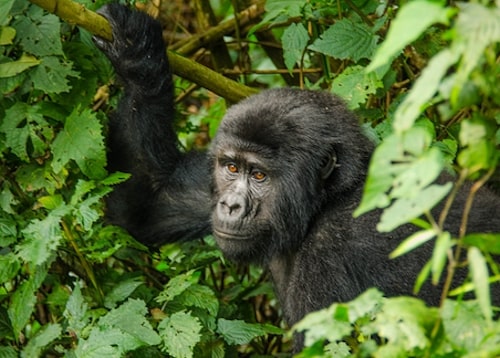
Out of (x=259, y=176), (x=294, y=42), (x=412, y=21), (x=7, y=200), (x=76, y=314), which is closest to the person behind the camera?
(x=412, y=21)

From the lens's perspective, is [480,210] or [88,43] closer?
[480,210]

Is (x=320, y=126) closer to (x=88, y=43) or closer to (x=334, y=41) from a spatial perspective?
(x=334, y=41)

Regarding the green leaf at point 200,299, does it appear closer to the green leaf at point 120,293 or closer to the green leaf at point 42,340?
the green leaf at point 120,293

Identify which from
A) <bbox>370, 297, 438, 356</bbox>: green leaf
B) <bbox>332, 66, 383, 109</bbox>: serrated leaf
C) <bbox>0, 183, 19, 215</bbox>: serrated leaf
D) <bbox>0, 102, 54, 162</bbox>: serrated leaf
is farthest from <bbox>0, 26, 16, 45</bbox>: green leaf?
<bbox>370, 297, 438, 356</bbox>: green leaf

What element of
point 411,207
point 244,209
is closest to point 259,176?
point 244,209

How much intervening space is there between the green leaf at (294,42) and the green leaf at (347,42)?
302 mm

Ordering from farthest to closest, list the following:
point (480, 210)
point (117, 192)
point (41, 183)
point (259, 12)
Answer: point (259, 12) → point (117, 192) → point (41, 183) → point (480, 210)

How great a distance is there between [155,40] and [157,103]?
0.38 m

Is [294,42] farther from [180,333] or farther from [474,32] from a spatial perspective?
[474,32]

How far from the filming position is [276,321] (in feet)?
20.8

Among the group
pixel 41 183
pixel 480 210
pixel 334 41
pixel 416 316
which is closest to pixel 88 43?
pixel 41 183

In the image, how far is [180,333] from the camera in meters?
4.05

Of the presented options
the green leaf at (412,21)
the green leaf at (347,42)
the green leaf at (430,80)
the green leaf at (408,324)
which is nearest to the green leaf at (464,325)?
the green leaf at (408,324)

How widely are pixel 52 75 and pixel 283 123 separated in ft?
4.24
